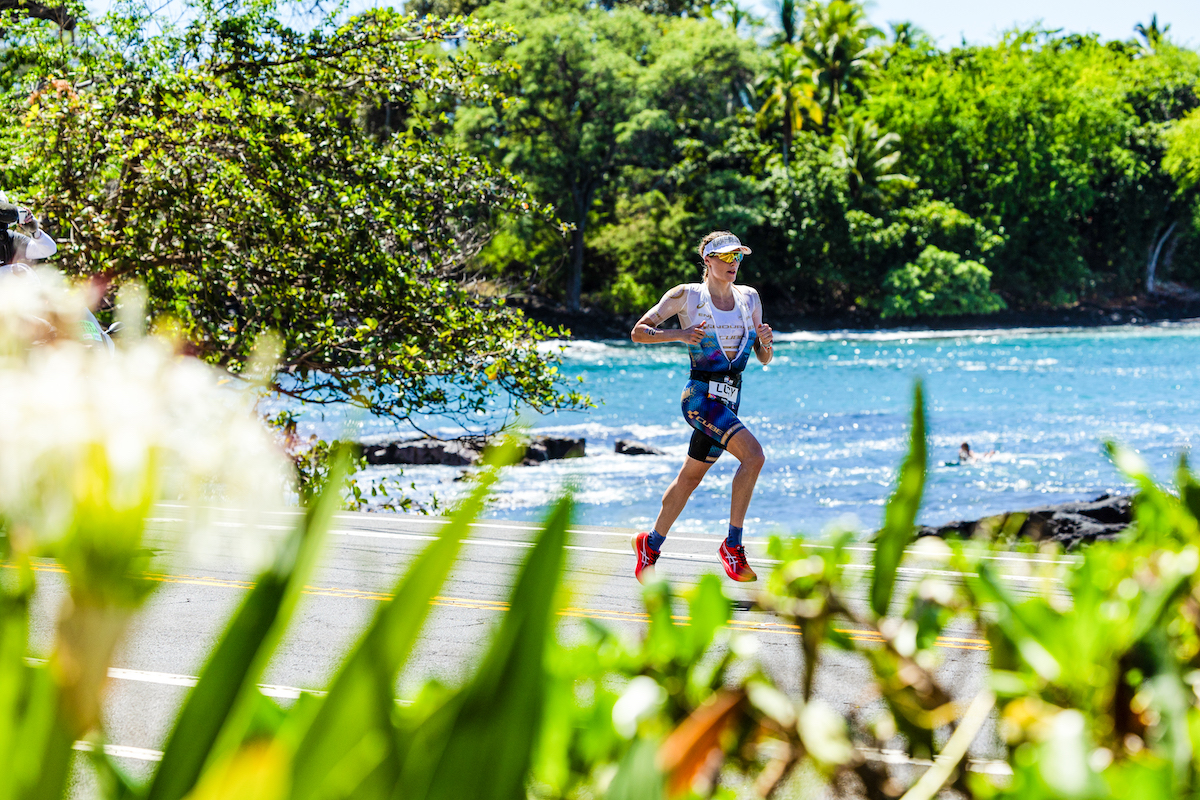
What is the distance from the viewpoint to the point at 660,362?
38531 mm

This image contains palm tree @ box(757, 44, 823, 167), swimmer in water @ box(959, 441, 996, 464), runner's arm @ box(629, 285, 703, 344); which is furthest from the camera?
palm tree @ box(757, 44, 823, 167)

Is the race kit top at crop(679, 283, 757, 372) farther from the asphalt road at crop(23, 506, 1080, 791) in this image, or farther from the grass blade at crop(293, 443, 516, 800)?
the grass blade at crop(293, 443, 516, 800)

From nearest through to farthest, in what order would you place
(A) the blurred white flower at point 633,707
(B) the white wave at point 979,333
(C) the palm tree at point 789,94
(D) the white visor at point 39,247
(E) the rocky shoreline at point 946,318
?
(A) the blurred white flower at point 633,707
(D) the white visor at point 39,247
(B) the white wave at point 979,333
(E) the rocky shoreline at point 946,318
(C) the palm tree at point 789,94

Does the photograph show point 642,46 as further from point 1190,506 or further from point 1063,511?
point 1190,506

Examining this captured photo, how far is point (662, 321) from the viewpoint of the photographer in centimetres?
582

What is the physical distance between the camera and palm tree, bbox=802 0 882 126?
2190 inches

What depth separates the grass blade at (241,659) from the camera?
2.19 feet

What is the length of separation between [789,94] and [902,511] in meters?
54.2

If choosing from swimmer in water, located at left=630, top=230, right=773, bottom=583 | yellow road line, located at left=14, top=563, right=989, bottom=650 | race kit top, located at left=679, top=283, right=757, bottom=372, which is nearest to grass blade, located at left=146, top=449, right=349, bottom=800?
yellow road line, located at left=14, top=563, right=989, bottom=650

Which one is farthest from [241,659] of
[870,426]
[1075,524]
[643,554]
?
[870,426]

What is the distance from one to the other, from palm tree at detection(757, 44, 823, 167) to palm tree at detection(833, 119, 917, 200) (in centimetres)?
208

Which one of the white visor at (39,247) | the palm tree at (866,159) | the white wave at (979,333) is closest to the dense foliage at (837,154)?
the palm tree at (866,159)

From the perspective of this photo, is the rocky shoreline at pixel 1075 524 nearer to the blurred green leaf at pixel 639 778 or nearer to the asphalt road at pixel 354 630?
the asphalt road at pixel 354 630

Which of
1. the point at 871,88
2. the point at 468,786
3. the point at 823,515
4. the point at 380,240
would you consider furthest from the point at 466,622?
the point at 871,88
